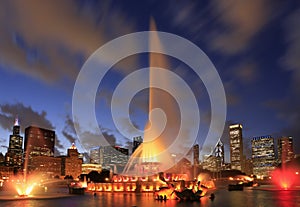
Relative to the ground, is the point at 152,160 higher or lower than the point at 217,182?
higher

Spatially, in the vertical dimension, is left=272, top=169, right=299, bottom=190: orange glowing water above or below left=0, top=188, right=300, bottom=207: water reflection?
below

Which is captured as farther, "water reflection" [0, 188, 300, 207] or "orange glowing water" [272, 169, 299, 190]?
"orange glowing water" [272, 169, 299, 190]

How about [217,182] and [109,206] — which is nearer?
[109,206]

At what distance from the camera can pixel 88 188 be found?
8481 centimetres

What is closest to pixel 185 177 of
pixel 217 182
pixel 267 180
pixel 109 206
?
pixel 109 206

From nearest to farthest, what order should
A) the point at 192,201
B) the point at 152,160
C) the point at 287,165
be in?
the point at 192,201 → the point at 152,160 → the point at 287,165

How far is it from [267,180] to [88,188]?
11726 centimetres

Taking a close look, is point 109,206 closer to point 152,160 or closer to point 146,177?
point 146,177

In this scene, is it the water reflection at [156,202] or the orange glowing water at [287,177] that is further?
the orange glowing water at [287,177]

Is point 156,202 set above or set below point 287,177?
above

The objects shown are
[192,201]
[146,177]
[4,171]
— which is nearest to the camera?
[192,201]

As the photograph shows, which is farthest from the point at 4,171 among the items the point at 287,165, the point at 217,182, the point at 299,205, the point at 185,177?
the point at 299,205

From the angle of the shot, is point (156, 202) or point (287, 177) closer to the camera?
point (156, 202)

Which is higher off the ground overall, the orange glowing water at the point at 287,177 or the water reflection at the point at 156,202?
the water reflection at the point at 156,202
